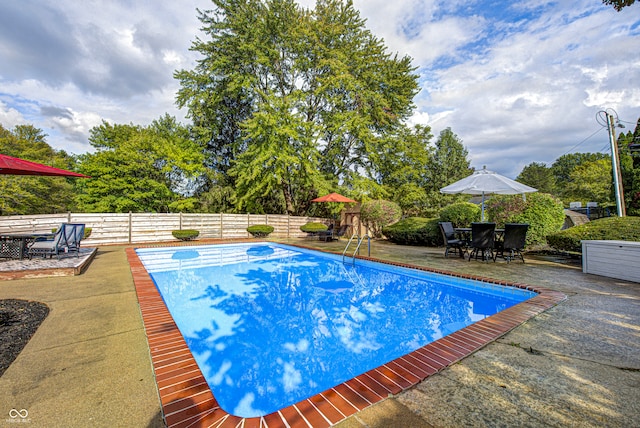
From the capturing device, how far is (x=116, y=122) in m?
19.5

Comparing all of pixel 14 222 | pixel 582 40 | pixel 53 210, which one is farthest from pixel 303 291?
pixel 53 210

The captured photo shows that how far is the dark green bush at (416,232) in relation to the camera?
10.7 metres

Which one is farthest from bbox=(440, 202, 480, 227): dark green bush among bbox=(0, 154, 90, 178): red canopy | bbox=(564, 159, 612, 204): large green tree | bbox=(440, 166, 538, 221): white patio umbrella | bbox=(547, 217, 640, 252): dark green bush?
bbox=(564, 159, 612, 204): large green tree

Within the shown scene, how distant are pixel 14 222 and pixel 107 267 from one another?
267 inches

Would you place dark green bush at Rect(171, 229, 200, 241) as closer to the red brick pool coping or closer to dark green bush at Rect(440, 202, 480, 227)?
the red brick pool coping

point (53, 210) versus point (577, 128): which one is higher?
point (577, 128)

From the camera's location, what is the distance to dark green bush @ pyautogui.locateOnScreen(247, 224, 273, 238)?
14266 millimetres

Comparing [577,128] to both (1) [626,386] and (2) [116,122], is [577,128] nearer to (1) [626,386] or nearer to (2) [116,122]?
(1) [626,386]

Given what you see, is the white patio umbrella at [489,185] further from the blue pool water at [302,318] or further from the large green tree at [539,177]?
the large green tree at [539,177]

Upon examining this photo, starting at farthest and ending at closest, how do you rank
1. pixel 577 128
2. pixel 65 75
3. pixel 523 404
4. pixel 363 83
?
pixel 577 128, pixel 363 83, pixel 65 75, pixel 523 404

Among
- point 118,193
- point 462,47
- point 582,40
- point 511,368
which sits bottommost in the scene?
point 511,368

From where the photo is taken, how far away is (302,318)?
13.4 feet

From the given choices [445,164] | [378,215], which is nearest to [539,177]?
[445,164]

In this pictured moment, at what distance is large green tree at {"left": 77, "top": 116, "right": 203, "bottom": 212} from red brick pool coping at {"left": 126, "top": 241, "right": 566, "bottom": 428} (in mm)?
15187
